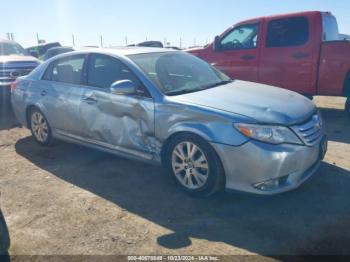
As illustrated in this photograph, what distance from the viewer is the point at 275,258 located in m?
2.96

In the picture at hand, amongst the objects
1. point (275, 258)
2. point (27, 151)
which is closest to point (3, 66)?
point (27, 151)

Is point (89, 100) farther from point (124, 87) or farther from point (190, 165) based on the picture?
point (190, 165)

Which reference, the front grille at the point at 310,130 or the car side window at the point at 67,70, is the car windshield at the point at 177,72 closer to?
the car side window at the point at 67,70

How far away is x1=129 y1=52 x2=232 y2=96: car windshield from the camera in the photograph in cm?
435

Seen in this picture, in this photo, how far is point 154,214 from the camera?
3760 millimetres

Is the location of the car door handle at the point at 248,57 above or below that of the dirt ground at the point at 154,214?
above

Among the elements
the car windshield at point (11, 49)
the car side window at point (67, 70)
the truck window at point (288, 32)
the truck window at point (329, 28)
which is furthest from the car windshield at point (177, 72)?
the car windshield at point (11, 49)

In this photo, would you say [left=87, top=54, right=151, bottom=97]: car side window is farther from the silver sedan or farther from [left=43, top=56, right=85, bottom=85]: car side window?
[left=43, top=56, right=85, bottom=85]: car side window

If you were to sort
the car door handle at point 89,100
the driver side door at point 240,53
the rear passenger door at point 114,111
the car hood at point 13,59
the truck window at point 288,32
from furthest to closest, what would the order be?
the car hood at point 13,59, the driver side door at point 240,53, the truck window at point 288,32, the car door handle at point 89,100, the rear passenger door at point 114,111

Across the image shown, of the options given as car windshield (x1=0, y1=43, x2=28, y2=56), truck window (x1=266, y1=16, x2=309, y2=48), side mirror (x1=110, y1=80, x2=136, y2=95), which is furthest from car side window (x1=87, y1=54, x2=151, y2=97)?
car windshield (x1=0, y1=43, x2=28, y2=56)

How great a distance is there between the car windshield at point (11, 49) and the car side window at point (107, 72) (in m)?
6.51

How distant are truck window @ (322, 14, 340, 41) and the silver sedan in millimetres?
3440

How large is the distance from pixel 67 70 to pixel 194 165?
8.87 ft

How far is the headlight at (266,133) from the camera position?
139 inches
